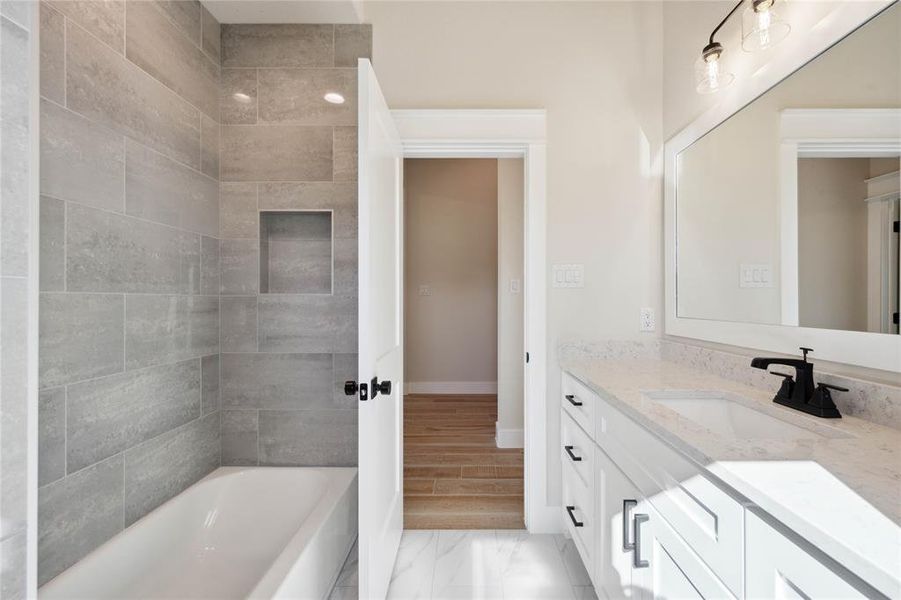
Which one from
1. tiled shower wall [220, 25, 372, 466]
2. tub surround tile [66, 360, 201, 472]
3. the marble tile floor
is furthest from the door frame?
tub surround tile [66, 360, 201, 472]

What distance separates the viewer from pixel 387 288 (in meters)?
1.67

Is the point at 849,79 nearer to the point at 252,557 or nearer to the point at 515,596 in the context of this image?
the point at 515,596

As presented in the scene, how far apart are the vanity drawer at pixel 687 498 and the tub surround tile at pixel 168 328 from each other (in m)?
1.73

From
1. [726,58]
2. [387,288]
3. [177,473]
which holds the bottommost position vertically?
[177,473]

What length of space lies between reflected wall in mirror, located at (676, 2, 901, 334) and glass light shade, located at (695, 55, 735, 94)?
5.4 inches

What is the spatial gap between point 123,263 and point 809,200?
7.53 ft

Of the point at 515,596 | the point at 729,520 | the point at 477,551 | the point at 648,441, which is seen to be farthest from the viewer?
the point at 477,551

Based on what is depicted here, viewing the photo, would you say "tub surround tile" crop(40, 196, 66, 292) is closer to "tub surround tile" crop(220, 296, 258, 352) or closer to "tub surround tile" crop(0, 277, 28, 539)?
"tub surround tile" crop(0, 277, 28, 539)

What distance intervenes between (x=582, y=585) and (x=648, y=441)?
0.99 meters

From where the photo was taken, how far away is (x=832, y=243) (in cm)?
120

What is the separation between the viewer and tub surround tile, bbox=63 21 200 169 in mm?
1292

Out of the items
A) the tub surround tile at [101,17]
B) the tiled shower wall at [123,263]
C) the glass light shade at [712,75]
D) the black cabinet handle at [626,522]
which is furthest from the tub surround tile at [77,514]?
the glass light shade at [712,75]

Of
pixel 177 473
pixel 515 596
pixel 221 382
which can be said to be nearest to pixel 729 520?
pixel 515 596

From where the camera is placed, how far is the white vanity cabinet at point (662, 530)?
0.66 m
